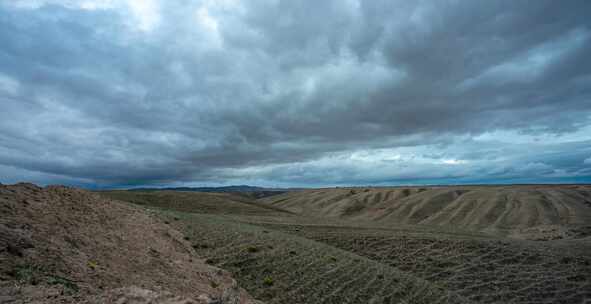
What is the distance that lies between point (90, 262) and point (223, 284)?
13.8 feet

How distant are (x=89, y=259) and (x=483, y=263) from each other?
19764mm

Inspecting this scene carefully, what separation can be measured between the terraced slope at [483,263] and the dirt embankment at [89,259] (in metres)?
10.7

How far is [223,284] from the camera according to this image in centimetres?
1078

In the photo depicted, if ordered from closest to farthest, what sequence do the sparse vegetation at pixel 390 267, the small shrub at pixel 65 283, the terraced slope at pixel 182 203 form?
the small shrub at pixel 65 283, the sparse vegetation at pixel 390 267, the terraced slope at pixel 182 203

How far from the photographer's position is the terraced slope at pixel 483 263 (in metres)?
15.2

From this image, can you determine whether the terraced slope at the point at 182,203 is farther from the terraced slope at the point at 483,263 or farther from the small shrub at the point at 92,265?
the small shrub at the point at 92,265

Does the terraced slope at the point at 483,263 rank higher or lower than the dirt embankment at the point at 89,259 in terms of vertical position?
lower

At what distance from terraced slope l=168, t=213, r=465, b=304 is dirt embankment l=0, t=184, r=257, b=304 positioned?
1038mm

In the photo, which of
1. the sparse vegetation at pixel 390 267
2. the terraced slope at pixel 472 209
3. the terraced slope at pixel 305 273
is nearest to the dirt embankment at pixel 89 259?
the terraced slope at pixel 305 273

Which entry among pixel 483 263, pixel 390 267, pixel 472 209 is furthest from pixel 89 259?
pixel 472 209

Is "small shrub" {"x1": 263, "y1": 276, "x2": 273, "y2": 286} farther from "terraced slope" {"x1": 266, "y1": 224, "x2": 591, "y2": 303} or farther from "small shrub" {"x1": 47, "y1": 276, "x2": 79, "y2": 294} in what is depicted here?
"terraced slope" {"x1": 266, "y1": 224, "x2": 591, "y2": 303}

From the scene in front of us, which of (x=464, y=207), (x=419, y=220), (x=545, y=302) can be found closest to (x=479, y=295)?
(x=545, y=302)

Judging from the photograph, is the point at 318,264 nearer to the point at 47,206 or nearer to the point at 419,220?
the point at 47,206

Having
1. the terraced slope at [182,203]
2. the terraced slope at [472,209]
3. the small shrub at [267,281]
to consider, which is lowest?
the terraced slope at [472,209]
